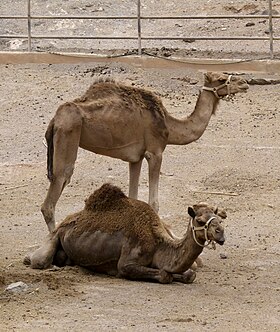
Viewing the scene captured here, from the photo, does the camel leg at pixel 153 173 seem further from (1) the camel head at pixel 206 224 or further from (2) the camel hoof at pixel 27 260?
(1) the camel head at pixel 206 224

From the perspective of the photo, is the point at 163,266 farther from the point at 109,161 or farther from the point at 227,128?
the point at 227,128

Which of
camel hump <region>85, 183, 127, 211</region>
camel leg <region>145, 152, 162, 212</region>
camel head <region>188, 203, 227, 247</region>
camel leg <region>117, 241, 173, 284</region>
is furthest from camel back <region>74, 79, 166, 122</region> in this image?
camel head <region>188, 203, 227, 247</region>

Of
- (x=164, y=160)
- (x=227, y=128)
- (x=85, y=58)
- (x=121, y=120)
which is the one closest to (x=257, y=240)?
(x=121, y=120)

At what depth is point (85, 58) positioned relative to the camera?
22328 mm

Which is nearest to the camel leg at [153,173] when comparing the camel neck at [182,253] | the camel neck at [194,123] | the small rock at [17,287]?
the camel neck at [194,123]

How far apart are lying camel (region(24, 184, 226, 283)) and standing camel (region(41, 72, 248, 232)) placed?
0.93 metres

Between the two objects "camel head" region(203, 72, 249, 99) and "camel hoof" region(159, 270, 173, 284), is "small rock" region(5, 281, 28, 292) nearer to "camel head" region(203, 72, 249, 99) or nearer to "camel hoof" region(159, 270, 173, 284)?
"camel hoof" region(159, 270, 173, 284)

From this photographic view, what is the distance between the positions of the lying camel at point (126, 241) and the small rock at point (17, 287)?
955mm

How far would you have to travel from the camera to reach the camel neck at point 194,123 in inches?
534

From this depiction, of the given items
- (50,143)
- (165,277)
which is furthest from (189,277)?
(50,143)

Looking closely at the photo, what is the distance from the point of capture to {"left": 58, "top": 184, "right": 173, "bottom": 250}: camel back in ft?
36.9

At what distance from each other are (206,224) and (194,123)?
11.1ft

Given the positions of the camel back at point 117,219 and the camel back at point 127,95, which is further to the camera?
the camel back at point 127,95

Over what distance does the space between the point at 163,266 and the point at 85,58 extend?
462 inches
